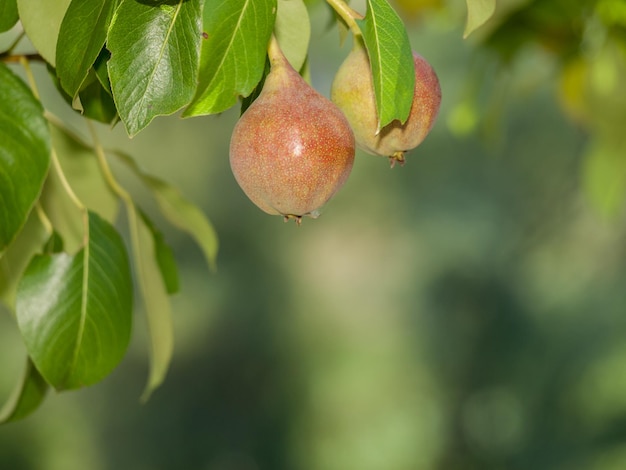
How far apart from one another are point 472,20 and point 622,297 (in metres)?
2.86

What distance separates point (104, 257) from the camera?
1.39ft

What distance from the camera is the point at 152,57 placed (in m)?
0.28

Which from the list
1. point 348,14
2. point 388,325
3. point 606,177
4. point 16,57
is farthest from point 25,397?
point 388,325

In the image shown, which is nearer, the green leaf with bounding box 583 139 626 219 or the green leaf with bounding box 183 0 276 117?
the green leaf with bounding box 183 0 276 117

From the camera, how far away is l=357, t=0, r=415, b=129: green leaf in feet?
0.95

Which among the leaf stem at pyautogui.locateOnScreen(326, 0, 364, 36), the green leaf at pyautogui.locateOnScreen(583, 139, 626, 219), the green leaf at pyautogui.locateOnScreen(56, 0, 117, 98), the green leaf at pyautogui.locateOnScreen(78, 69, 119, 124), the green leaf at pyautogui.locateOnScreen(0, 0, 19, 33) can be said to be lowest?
the green leaf at pyautogui.locateOnScreen(583, 139, 626, 219)

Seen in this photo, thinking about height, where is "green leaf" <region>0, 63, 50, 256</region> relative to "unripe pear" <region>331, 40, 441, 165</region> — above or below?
below

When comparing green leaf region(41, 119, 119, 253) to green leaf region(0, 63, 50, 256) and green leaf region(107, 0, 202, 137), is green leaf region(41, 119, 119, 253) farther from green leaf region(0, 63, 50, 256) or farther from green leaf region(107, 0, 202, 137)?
green leaf region(107, 0, 202, 137)

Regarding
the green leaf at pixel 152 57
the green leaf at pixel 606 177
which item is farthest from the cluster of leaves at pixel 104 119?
the green leaf at pixel 606 177

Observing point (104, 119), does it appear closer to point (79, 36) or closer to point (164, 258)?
point (79, 36)

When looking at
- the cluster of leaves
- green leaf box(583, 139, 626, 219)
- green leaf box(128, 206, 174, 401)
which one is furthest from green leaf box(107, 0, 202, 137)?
green leaf box(583, 139, 626, 219)

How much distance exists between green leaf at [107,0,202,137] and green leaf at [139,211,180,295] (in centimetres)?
22

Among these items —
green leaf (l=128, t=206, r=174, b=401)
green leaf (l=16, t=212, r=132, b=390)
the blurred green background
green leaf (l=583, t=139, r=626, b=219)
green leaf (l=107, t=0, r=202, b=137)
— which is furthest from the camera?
the blurred green background

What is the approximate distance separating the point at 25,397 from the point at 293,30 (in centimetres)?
25
